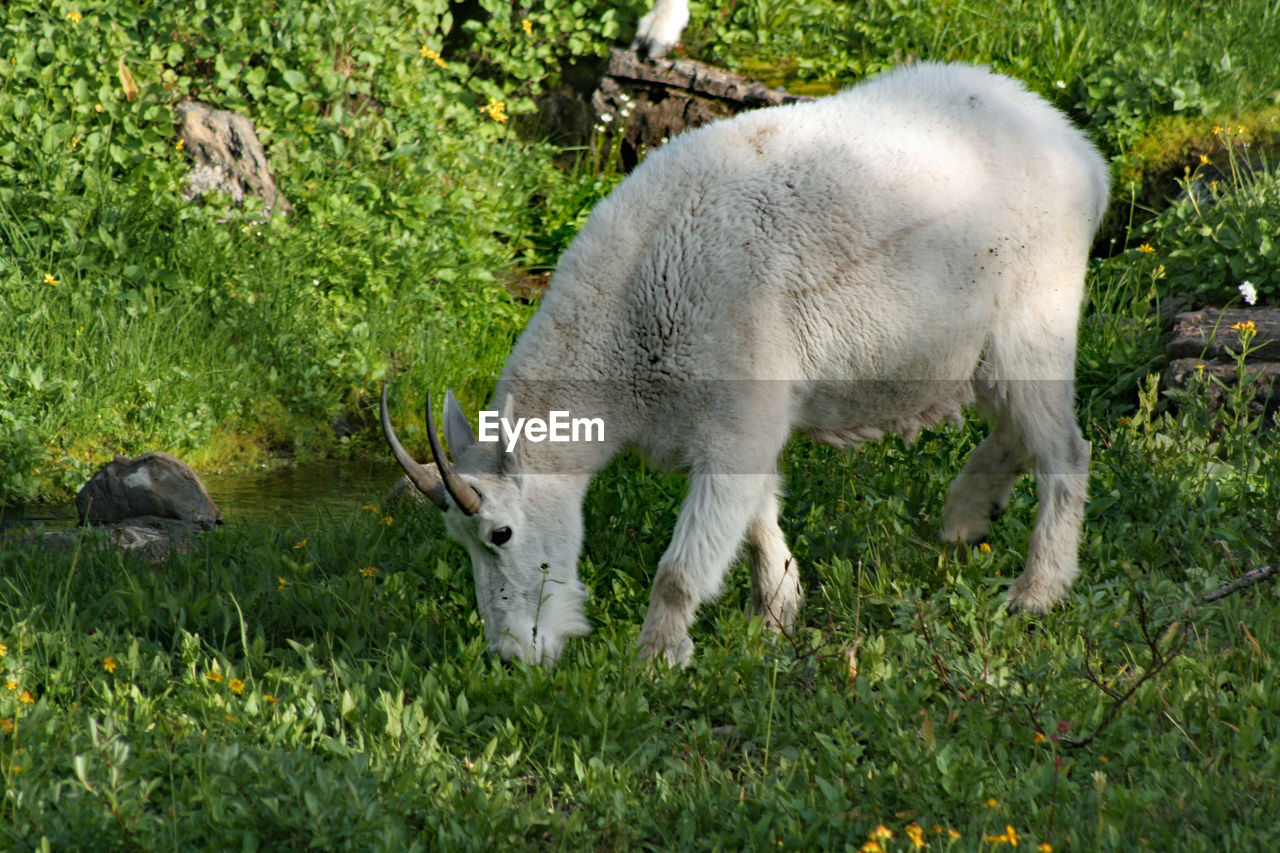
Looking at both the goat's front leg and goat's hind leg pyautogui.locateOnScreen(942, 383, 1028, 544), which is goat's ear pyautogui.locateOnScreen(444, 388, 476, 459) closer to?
the goat's front leg

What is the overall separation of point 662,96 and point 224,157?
3.46 meters

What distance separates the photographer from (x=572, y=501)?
446 cm

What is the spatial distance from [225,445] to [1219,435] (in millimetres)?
5535

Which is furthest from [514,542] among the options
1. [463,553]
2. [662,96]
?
[662,96]

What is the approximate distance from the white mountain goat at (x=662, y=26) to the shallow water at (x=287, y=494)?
13.8ft

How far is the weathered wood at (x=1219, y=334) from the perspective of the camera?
19.4ft

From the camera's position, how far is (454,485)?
409 centimetres

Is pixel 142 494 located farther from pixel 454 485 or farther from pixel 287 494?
pixel 454 485

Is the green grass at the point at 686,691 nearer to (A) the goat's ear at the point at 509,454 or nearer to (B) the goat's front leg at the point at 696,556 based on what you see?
(B) the goat's front leg at the point at 696,556

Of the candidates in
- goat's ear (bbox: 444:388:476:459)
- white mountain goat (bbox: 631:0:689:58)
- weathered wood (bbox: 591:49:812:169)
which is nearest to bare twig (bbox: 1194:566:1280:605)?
goat's ear (bbox: 444:388:476:459)

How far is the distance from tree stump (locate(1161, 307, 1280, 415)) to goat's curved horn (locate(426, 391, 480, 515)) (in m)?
3.31

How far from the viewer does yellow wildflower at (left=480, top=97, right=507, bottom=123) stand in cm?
956

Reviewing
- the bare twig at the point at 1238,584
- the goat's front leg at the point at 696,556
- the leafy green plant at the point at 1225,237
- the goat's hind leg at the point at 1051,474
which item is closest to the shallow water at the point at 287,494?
the goat's front leg at the point at 696,556


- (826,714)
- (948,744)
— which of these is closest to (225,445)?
(826,714)
